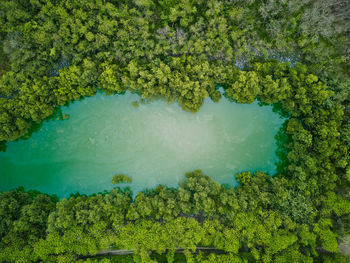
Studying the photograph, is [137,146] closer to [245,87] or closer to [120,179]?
[120,179]

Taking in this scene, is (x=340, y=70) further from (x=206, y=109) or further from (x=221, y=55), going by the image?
(x=206, y=109)

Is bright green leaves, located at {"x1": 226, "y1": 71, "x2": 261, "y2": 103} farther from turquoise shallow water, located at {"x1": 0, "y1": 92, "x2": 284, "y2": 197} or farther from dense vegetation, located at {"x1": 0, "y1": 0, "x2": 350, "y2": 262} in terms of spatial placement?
turquoise shallow water, located at {"x1": 0, "y1": 92, "x2": 284, "y2": 197}

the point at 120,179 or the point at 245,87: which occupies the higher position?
the point at 245,87

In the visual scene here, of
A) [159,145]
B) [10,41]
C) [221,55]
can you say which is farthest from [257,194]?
[10,41]

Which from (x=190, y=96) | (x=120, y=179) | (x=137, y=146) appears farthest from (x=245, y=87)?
(x=120, y=179)

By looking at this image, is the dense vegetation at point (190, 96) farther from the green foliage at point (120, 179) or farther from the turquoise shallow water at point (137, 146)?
the turquoise shallow water at point (137, 146)

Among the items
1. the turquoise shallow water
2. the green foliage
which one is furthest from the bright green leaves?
the green foliage
